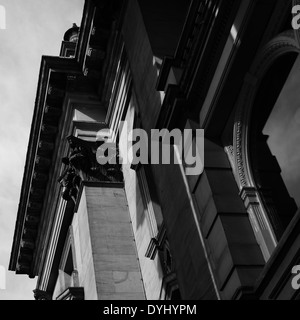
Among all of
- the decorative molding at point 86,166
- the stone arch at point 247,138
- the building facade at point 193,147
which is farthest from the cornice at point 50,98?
the stone arch at point 247,138

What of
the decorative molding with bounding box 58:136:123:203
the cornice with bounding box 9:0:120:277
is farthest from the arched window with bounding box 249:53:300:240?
the decorative molding with bounding box 58:136:123:203

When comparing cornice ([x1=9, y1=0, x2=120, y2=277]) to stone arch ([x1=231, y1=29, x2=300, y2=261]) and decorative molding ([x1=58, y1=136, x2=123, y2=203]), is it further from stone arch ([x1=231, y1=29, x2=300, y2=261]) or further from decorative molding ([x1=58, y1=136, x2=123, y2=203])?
stone arch ([x1=231, y1=29, x2=300, y2=261])

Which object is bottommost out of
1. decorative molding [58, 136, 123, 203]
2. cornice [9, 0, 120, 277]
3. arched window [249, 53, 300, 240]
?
arched window [249, 53, 300, 240]

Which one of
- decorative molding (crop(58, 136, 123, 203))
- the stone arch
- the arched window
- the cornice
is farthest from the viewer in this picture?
decorative molding (crop(58, 136, 123, 203))

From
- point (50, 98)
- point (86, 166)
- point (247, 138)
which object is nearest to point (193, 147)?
point (247, 138)

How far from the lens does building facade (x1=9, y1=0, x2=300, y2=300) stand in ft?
40.4

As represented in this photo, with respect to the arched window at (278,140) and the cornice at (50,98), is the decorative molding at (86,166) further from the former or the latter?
the arched window at (278,140)

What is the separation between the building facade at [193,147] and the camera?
12.3 metres

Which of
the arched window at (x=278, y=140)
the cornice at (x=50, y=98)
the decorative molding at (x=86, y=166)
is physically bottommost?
the arched window at (x=278, y=140)

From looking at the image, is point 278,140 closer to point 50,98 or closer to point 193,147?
point 193,147

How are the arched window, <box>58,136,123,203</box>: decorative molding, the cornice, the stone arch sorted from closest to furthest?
the arched window
the stone arch
the cornice
<box>58,136,123,203</box>: decorative molding

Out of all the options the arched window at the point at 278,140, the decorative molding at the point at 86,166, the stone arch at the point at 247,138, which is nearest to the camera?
the arched window at the point at 278,140
